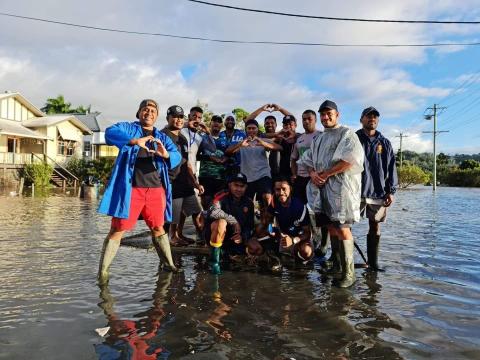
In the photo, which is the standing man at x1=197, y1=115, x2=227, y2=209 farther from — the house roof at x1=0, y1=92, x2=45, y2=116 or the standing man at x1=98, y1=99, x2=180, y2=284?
the house roof at x1=0, y1=92, x2=45, y2=116

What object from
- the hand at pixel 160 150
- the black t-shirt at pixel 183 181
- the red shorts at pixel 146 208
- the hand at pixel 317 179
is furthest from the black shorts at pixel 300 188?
the hand at pixel 160 150

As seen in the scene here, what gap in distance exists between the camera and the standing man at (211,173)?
21.7 ft

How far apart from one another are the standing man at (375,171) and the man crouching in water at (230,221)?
5.17ft

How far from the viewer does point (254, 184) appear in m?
6.30

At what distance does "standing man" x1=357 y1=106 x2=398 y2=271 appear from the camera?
18.0 ft

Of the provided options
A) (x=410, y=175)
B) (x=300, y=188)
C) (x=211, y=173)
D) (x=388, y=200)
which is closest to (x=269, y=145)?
(x=300, y=188)

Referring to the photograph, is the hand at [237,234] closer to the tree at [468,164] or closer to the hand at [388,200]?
the hand at [388,200]

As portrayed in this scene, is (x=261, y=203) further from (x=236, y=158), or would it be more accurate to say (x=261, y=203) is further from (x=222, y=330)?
(x=222, y=330)

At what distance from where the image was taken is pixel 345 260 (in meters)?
4.86

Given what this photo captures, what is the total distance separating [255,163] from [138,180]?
212cm

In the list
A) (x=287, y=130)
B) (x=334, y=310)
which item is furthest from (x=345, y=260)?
(x=287, y=130)

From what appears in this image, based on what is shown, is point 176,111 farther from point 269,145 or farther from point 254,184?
point 254,184

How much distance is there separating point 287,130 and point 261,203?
1220mm

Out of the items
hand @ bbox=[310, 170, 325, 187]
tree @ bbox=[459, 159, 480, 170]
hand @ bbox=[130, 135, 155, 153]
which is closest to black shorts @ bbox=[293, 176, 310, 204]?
hand @ bbox=[310, 170, 325, 187]
